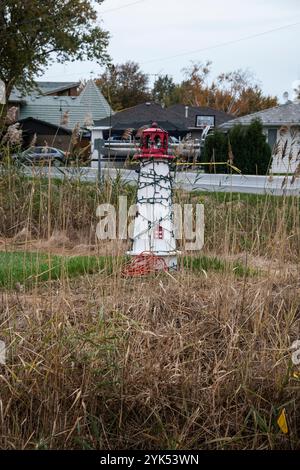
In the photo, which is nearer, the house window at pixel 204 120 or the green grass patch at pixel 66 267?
the green grass patch at pixel 66 267

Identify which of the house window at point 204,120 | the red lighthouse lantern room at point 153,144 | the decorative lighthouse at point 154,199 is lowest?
the decorative lighthouse at point 154,199

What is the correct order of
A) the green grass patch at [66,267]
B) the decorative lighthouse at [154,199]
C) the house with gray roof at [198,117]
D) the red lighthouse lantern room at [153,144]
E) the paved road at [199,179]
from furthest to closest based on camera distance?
1. the house with gray roof at [198,117]
2. the paved road at [199,179]
3. the red lighthouse lantern room at [153,144]
4. the decorative lighthouse at [154,199]
5. the green grass patch at [66,267]

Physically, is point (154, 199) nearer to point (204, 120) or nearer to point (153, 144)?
point (153, 144)

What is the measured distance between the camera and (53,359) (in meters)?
4.32

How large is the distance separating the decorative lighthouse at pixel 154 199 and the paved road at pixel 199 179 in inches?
40.8

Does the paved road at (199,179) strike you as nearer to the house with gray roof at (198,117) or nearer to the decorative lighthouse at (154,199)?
the decorative lighthouse at (154,199)

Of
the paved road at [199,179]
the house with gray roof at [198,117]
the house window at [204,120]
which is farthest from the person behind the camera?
the house window at [204,120]

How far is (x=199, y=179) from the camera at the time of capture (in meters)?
10.4

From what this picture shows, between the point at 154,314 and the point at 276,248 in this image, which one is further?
the point at 276,248

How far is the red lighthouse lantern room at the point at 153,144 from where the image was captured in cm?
668

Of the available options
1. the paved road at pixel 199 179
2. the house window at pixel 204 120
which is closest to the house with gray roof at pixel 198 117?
the house window at pixel 204 120
